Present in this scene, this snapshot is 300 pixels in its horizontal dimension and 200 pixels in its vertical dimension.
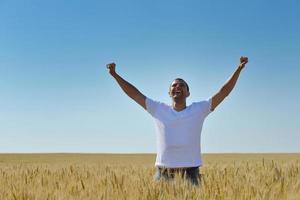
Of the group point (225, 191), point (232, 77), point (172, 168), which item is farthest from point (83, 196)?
point (232, 77)

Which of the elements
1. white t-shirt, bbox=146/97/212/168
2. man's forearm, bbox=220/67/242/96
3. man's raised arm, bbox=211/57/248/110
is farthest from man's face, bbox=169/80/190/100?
man's forearm, bbox=220/67/242/96

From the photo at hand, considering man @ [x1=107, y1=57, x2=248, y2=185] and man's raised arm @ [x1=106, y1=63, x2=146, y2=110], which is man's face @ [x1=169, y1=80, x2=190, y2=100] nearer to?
man @ [x1=107, y1=57, x2=248, y2=185]

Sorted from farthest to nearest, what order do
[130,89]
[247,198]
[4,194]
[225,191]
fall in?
[130,89] < [4,194] < [225,191] < [247,198]

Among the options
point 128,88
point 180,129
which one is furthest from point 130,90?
point 180,129

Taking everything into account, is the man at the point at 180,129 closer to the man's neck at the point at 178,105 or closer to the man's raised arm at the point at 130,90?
the man's neck at the point at 178,105

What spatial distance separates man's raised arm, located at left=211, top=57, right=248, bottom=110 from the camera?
213 inches

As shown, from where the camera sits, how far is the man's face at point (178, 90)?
17.2 ft

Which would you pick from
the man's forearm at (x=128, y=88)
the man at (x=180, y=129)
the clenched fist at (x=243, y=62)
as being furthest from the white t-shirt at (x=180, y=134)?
the clenched fist at (x=243, y=62)

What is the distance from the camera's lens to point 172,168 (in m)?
5.20

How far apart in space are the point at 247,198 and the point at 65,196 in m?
1.30

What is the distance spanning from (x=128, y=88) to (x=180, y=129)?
753mm

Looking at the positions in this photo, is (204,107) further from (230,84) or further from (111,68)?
(111,68)

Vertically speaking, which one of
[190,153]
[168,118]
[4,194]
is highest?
[168,118]

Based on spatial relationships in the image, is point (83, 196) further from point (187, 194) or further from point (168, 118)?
point (168, 118)
